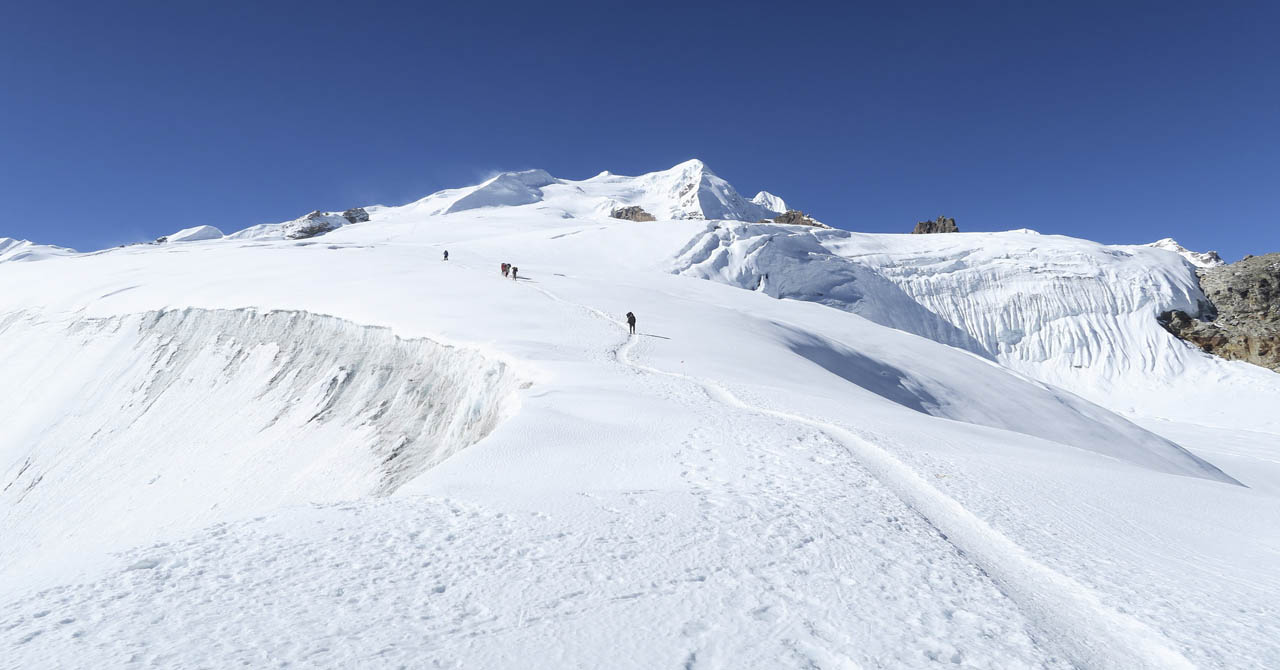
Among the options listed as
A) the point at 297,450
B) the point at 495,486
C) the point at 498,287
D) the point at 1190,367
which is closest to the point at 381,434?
the point at 297,450

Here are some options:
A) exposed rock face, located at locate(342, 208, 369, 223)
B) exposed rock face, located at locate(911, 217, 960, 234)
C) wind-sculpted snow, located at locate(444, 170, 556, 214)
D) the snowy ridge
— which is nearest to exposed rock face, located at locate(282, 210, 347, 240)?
exposed rock face, located at locate(342, 208, 369, 223)

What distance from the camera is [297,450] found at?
16.7m

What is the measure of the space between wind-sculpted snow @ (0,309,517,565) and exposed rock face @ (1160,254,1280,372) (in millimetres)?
62238

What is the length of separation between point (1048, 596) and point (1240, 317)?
6702cm

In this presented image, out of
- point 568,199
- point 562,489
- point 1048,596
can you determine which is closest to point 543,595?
point 562,489

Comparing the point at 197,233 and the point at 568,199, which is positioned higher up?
the point at 568,199

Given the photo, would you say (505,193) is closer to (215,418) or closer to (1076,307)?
(1076,307)

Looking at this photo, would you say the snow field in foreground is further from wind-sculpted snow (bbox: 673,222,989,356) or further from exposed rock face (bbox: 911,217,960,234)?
exposed rock face (bbox: 911,217,960,234)

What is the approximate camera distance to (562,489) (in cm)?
720

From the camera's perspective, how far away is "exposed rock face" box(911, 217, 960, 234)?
99.7m

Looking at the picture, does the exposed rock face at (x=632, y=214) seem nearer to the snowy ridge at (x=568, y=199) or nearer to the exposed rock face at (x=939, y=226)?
the snowy ridge at (x=568, y=199)

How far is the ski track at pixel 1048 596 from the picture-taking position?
14.3 feet

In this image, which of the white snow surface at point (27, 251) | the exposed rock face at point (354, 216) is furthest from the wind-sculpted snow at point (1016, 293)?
the white snow surface at point (27, 251)

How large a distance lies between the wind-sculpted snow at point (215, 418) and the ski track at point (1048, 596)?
8.07 metres
